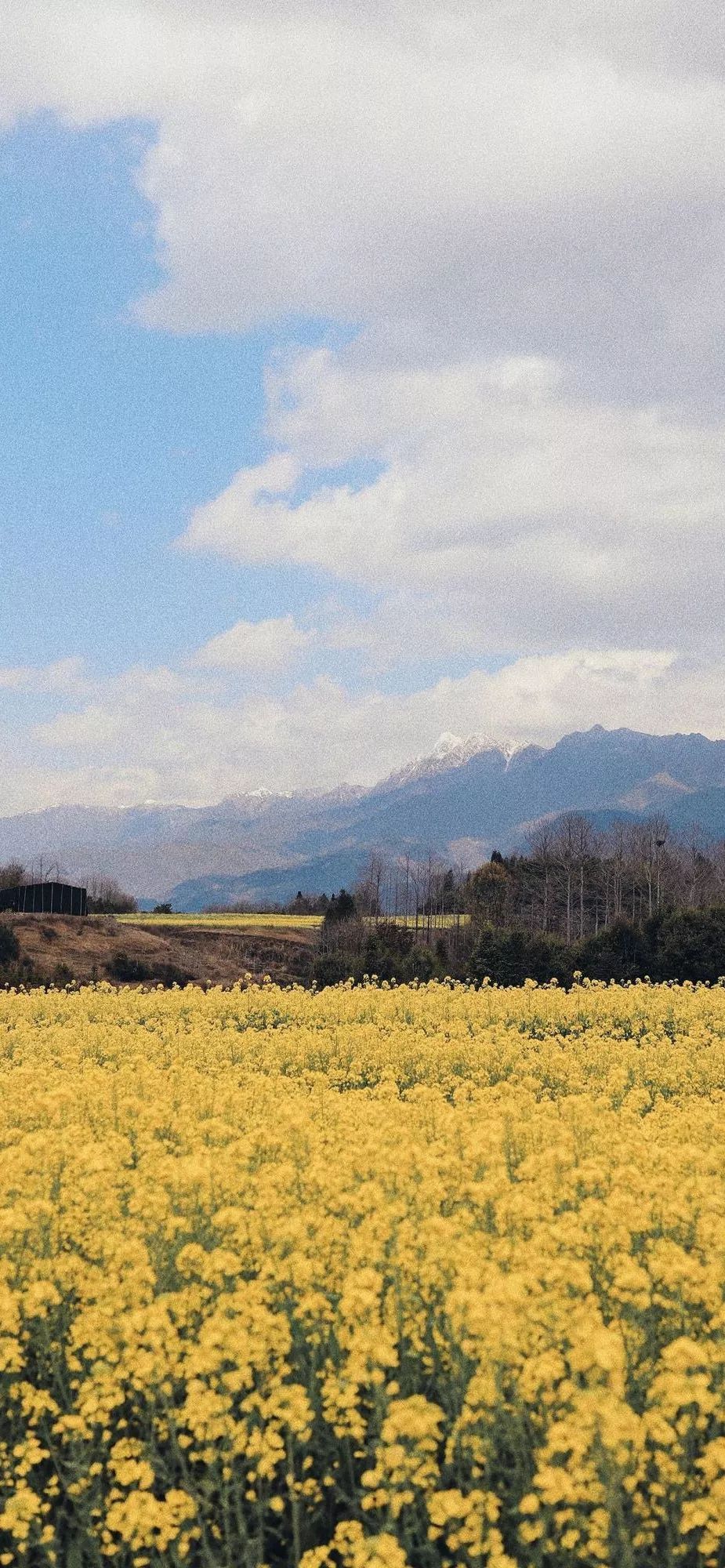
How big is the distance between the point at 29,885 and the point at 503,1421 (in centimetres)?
7778

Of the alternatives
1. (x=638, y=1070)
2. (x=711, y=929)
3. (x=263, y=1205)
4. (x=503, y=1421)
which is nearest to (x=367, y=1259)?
(x=263, y=1205)

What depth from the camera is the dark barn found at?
78500mm

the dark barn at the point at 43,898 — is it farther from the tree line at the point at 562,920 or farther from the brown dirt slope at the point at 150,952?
the tree line at the point at 562,920

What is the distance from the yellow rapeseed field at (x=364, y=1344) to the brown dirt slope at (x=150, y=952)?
40.7m

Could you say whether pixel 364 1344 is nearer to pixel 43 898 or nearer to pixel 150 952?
pixel 150 952

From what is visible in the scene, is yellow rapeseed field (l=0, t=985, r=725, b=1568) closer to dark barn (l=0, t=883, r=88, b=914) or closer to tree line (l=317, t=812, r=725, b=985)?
tree line (l=317, t=812, r=725, b=985)

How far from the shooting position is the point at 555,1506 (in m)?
5.41

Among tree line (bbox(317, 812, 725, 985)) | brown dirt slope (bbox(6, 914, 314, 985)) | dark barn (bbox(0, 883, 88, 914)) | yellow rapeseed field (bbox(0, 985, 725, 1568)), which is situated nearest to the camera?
yellow rapeseed field (bbox(0, 985, 725, 1568))

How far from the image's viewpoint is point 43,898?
7894 centimetres

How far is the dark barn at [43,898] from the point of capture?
78.5m

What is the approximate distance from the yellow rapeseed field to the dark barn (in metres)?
71.5

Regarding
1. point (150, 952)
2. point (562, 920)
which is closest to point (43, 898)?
point (150, 952)

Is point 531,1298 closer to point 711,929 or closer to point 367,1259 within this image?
point 367,1259

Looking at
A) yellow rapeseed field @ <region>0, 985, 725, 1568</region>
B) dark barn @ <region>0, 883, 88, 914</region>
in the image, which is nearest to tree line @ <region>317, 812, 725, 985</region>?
dark barn @ <region>0, 883, 88, 914</region>
